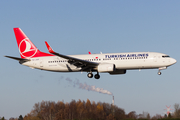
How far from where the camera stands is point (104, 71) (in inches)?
2077

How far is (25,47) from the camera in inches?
2404

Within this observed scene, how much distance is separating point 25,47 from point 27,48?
0.56 metres

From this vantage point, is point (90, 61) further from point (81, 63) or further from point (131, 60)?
point (131, 60)

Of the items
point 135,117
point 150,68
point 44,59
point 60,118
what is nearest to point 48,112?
point 60,118

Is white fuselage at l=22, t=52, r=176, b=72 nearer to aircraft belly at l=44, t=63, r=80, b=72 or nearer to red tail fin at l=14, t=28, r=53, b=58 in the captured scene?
aircraft belly at l=44, t=63, r=80, b=72

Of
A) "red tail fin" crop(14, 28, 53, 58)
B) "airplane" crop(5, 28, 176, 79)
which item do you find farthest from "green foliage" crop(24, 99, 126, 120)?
"red tail fin" crop(14, 28, 53, 58)

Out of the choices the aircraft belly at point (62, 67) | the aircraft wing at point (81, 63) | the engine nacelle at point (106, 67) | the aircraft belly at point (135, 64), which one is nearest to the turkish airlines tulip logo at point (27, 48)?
the aircraft belly at point (62, 67)

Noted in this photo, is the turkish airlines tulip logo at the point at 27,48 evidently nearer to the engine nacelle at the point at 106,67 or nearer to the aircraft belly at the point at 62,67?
the aircraft belly at the point at 62,67

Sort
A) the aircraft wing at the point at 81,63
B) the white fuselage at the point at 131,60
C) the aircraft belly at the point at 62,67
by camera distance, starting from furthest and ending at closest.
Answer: the aircraft belly at the point at 62,67
the aircraft wing at the point at 81,63
the white fuselage at the point at 131,60

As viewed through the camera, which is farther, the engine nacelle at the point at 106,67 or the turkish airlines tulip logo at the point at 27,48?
the turkish airlines tulip logo at the point at 27,48

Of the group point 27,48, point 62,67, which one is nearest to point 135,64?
point 62,67

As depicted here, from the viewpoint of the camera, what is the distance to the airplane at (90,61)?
5178cm

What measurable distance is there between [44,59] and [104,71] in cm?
1324

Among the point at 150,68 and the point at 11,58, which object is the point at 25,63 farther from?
the point at 150,68
